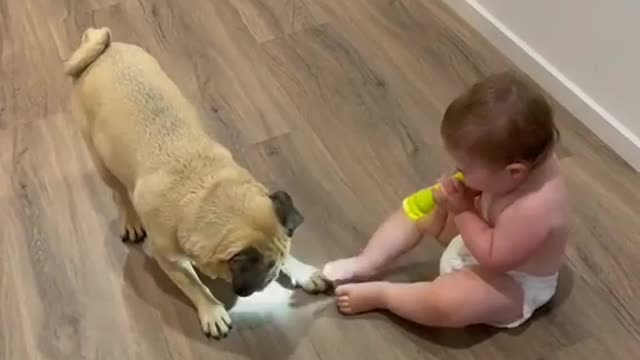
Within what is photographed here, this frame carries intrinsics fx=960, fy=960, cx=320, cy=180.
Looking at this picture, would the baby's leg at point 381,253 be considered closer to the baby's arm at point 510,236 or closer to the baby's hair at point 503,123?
the baby's arm at point 510,236

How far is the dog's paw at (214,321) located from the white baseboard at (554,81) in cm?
81

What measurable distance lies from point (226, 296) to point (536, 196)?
55 centimetres

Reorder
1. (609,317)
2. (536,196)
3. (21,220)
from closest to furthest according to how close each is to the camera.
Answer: (536,196), (609,317), (21,220)

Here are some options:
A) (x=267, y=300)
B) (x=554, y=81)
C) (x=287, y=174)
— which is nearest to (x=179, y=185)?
(x=267, y=300)

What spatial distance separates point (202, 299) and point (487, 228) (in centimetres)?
47

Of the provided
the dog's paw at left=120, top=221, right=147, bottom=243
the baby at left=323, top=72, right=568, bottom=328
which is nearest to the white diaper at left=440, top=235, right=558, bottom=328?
the baby at left=323, top=72, right=568, bottom=328

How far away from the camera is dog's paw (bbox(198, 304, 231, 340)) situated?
5.05 ft

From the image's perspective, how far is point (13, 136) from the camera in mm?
1991

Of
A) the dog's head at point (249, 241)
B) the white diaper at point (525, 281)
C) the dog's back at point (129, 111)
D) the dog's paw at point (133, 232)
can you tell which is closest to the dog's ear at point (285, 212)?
the dog's head at point (249, 241)

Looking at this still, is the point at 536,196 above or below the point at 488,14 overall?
above

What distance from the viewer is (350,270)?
1591 mm

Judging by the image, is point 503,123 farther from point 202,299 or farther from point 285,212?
point 202,299

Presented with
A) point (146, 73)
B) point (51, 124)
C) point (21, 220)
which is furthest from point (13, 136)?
point (146, 73)

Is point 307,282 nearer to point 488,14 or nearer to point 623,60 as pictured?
point 623,60
